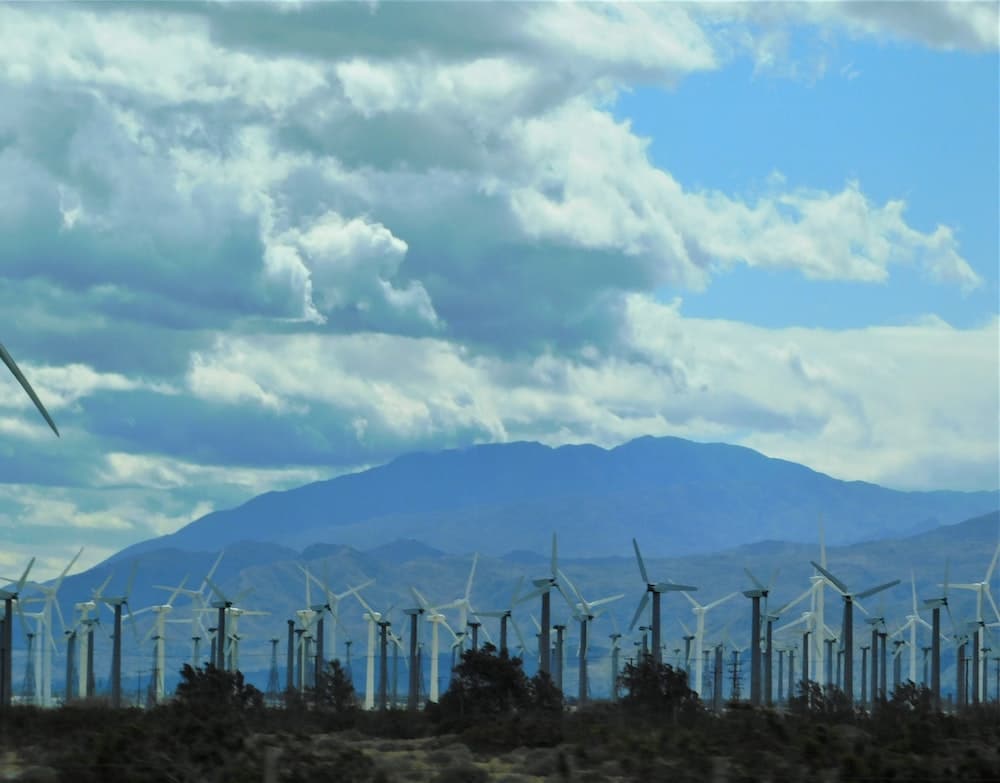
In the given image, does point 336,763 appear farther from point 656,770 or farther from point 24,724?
point 24,724

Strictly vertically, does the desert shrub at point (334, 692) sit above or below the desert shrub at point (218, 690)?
below

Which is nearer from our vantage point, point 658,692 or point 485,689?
point 485,689

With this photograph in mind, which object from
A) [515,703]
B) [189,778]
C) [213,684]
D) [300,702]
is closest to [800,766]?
[189,778]

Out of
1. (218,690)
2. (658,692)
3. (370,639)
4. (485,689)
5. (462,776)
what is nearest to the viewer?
(462,776)

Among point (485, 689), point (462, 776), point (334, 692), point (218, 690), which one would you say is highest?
point (485, 689)

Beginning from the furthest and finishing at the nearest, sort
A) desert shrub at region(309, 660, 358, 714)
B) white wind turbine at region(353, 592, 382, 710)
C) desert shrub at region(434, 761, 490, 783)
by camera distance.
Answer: white wind turbine at region(353, 592, 382, 710) → desert shrub at region(309, 660, 358, 714) → desert shrub at region(434, 761, 490, 783)

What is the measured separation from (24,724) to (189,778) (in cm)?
2758

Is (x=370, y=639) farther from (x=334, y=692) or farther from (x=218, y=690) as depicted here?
(x=218, y=690)

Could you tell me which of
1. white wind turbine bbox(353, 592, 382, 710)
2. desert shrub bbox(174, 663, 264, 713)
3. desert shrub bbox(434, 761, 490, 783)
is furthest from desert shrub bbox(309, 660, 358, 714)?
desert shrub bbox(434, 761, 490, 783)

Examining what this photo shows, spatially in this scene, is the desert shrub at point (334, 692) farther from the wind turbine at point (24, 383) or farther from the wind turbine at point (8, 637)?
the wind turbine at point (24, 383)

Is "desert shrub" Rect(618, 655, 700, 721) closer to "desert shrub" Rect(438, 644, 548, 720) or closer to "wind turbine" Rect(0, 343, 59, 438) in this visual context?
"desert shrub" Rect(438, 644, 548, 720)

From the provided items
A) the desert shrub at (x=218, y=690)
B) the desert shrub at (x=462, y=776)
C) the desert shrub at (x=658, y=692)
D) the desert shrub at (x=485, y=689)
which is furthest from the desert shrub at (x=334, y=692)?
the desert shrub at (x=462, y=776)

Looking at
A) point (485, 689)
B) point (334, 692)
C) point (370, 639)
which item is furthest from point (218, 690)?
point (370, 639)

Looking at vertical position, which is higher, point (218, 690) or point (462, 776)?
point (218, 690)
